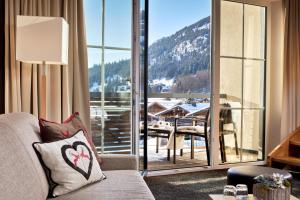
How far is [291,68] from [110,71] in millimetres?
2509

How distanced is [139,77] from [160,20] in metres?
1.46

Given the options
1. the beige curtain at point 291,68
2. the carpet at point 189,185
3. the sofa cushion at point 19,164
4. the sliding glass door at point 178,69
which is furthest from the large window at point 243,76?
the sofa cushion at point 19,164

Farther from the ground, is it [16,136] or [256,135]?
[16,136]

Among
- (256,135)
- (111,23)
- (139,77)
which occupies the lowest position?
(256,135)

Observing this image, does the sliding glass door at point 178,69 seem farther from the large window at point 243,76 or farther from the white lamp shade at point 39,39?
the white lamp shade at point 39,39

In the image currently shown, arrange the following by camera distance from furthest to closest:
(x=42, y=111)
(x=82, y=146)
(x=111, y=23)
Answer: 1. (x=111, y=23)
2. (x=42, y=111)
3. (x=82, y=146)

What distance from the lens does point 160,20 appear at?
15.8 feet

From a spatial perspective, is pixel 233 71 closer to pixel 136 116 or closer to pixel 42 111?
pixel 136 116

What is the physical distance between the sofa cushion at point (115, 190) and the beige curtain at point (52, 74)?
1.27 meters

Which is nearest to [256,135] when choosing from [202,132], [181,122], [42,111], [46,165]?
[202,132]

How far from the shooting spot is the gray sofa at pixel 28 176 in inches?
53.0

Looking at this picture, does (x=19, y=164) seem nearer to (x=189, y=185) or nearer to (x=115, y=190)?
(x=115, y=190)

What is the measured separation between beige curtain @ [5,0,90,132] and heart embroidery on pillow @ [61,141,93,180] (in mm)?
1178

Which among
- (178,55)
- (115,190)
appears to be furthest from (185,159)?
(115,190)
